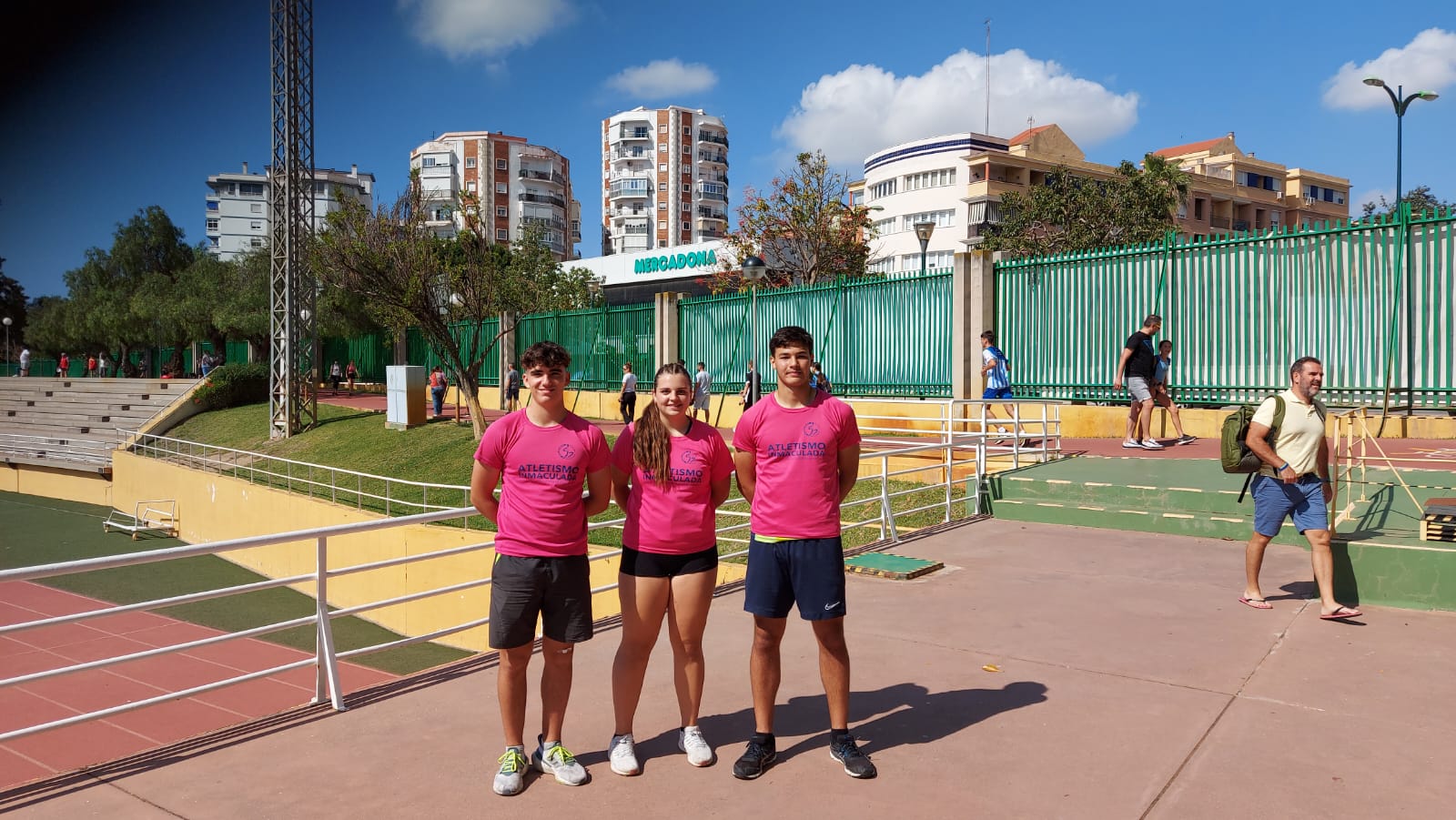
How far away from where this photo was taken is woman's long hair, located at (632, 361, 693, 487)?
159 inches

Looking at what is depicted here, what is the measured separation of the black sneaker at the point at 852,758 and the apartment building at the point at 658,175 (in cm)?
10771

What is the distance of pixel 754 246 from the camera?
115ft

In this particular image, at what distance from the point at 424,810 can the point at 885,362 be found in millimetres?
15043

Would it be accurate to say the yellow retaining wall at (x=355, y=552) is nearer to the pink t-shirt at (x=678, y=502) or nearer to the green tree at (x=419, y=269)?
the green tree at (x=419, y=269)

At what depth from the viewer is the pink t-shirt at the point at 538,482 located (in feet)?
13.0

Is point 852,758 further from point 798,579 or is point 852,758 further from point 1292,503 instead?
point 1292,503

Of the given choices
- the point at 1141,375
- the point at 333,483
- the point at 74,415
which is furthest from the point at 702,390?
the point at 74,415

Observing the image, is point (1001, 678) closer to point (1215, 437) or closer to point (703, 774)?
point (703, 774)

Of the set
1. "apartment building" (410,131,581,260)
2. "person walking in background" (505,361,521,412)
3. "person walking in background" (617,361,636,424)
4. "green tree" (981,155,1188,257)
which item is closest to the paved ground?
"person walking in background" (617,361,636,424)

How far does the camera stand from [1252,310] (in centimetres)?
1377

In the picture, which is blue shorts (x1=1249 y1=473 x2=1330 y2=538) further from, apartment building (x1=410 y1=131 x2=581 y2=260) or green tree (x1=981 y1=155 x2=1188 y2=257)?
apartment building (x1=410 y1=131 x2=581 y2=260)

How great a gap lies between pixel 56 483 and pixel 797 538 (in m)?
32.6

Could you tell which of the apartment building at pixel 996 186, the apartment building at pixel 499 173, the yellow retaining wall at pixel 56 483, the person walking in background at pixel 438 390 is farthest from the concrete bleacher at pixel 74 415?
the apartment building at pixel 499 173

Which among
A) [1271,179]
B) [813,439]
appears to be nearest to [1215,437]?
[813,439]
